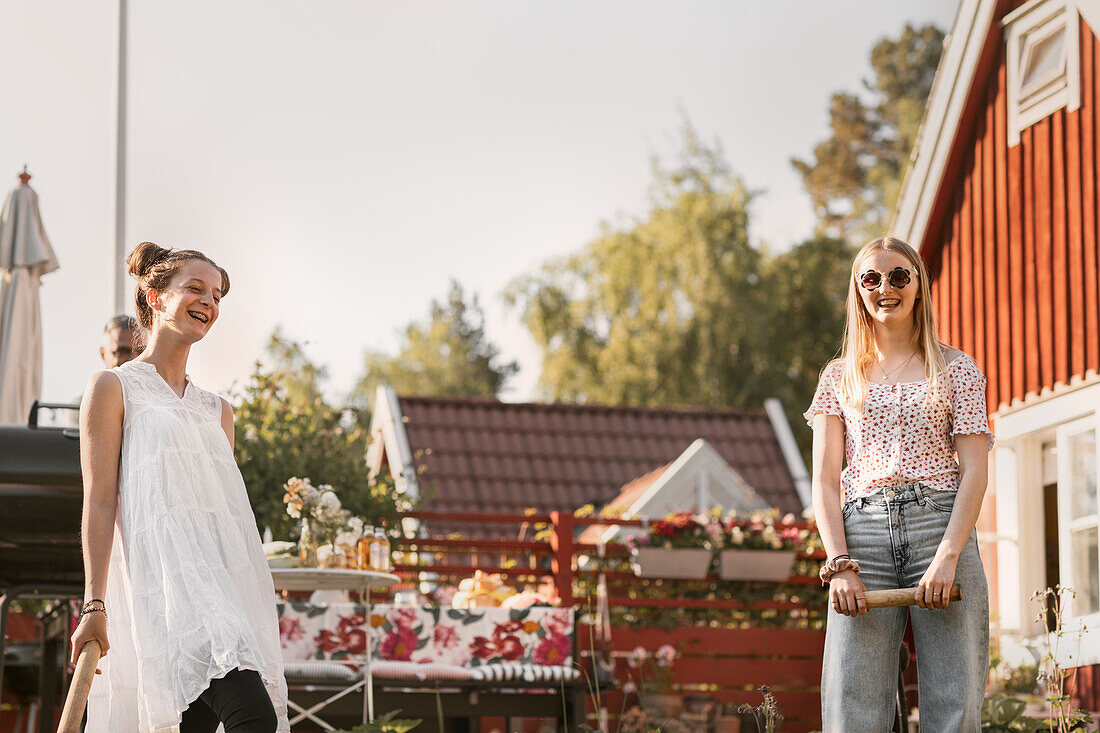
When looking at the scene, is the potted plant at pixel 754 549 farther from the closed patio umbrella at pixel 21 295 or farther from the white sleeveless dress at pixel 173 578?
the white sleeveless dress at pixel 173 578

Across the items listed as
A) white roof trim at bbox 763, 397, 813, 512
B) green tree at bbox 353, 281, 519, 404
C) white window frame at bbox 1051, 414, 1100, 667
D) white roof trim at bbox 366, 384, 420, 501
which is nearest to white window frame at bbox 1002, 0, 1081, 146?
white window frame at bbox 1051, 414, 1100, 667

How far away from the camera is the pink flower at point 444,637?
7.00 metres

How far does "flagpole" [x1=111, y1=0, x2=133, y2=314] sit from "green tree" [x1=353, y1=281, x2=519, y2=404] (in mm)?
31655

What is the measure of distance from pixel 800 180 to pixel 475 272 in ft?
36.0

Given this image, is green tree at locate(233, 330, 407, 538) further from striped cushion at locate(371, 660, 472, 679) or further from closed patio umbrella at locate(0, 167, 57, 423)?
striped cushion at locate(371, 660, 472, 679)

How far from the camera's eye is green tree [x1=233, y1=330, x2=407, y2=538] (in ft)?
27.5

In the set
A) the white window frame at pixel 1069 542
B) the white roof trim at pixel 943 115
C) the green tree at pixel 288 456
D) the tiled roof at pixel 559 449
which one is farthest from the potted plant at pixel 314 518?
the tiled roof at pixel 559 449

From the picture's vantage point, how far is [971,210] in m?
9.69

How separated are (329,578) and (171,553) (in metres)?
3.03

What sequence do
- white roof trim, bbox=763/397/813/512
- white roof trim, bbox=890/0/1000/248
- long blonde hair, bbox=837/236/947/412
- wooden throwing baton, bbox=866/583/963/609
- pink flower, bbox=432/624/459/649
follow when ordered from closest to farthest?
wooden throwing baton, bbox=866/583/963/609 → long blonde hair, bbox=837/236/947/412 → pink flower, bbox=432/624/459/649 → white roof trim, bbox=890/0/1000/248 → white roof trim, bbox=763/397/813/512

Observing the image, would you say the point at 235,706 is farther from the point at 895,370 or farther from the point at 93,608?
the point at 895,370

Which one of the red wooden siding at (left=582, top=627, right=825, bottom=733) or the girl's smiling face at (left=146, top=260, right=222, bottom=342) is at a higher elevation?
the girl's smiling face at (left=146, top=260, right=222, bottom=342)

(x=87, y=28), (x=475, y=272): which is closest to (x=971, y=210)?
(x=87, y=28)

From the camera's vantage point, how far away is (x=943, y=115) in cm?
976
